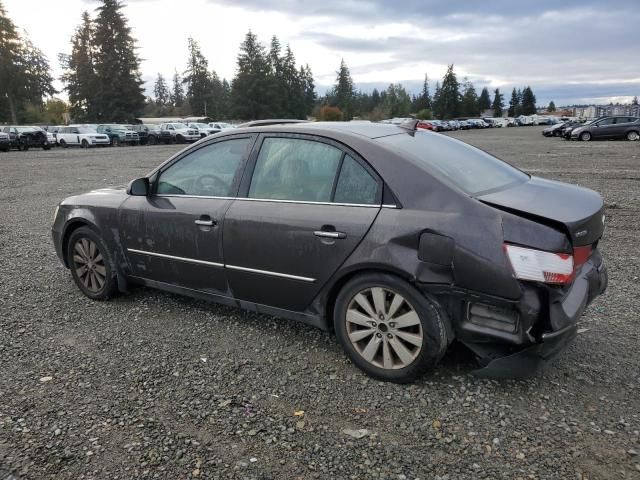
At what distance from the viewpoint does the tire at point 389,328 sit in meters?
2.98

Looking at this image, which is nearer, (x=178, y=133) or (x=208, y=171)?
(x=208, y=171)

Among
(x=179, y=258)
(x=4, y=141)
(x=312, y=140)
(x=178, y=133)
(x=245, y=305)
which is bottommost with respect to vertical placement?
(x=178, y=133)

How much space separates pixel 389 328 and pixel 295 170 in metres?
1.30

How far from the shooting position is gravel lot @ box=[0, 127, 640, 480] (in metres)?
2.54

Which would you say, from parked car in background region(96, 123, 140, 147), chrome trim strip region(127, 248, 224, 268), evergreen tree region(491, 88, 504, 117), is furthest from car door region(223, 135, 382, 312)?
evergreen tree region(491, 88, 504, 117)

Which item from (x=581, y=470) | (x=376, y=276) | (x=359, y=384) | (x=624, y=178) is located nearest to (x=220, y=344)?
(x=359, y=384)

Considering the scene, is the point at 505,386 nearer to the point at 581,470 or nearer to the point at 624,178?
the point at 581,470

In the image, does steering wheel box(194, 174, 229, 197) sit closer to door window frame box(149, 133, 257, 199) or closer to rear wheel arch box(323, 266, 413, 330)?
door window frame box(149, 133, 257, 199)

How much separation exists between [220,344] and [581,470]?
249 centimetres

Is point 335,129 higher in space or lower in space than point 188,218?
higher

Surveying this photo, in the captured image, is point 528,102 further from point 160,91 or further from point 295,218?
point 295,218

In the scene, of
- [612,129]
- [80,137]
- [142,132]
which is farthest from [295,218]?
[142,132]

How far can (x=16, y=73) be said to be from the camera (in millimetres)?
61188

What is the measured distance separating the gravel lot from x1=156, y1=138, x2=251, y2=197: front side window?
1104 millimetres
